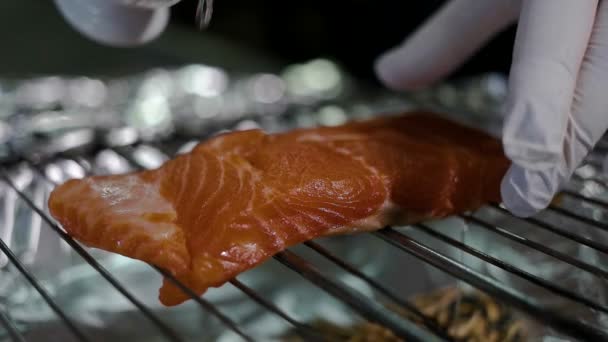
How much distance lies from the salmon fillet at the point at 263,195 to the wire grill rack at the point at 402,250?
0.09 ft

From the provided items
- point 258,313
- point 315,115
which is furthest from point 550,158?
point 315,115

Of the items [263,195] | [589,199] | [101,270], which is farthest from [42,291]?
[589,199]

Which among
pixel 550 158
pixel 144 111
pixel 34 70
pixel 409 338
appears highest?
pixel 550 158

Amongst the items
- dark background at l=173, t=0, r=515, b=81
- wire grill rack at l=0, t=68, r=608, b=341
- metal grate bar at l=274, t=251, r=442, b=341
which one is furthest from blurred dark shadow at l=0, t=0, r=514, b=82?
metal grate bar at l=274, t=251, r=442, b=341

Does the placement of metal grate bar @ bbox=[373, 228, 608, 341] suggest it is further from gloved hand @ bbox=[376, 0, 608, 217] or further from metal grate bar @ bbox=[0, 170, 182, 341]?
metal grate bar @ bbox=[0, 170, 182, 341]

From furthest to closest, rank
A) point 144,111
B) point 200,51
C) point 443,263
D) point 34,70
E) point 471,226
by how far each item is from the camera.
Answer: point 200,51 → point 34,70 → point 144,111 → point 471,226 → point 443,263

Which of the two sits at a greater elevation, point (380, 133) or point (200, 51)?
point (380, 133)

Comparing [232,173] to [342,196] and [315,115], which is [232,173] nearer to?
[342,196]

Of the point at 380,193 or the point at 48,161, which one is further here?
the point at 48,161

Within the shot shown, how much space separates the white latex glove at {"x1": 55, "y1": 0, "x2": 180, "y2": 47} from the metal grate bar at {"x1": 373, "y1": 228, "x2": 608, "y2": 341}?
0.55 meters

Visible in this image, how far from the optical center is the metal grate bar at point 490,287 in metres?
0.61

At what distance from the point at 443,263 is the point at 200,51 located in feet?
6.46

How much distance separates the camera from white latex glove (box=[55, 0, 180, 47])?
3.36ft

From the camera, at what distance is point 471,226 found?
1041 mm
